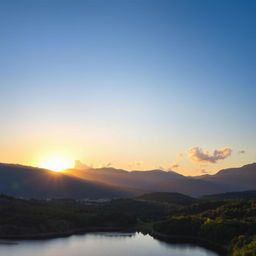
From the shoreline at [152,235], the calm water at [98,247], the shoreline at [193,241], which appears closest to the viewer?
the calm water at [98,247]

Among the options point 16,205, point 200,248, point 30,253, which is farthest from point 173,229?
point 16,205

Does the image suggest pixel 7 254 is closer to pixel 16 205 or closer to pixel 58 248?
pixel 58 248

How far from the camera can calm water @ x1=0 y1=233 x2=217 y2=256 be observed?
305 ft

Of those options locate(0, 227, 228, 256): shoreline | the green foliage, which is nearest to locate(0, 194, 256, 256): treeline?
locate(0, 227, 228, 256): shoreline

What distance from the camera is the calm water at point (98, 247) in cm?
9300

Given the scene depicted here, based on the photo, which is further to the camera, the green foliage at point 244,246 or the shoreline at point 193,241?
the shoreline at point 193,241

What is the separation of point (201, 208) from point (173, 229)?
43891 mm

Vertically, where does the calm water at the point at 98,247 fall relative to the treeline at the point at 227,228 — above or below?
below

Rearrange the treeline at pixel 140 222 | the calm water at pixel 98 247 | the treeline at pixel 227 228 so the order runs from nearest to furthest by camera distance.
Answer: the treeline at pixel 227 228
the calm water at pixel 98 247
the treeline at pixel 140 222

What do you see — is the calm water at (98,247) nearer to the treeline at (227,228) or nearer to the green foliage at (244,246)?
the treeline at (227,228)

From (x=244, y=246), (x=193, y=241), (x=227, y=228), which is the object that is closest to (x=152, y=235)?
(x=193, y=241)

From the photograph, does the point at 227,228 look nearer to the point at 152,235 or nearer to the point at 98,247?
the point at 152,235

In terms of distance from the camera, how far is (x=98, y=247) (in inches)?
4021

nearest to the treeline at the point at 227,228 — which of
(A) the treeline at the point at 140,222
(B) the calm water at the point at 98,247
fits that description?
(A) the treeline at the point at 140,222
